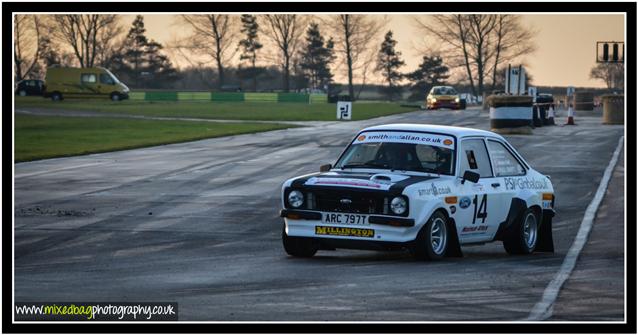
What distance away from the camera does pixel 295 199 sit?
12.9 meters

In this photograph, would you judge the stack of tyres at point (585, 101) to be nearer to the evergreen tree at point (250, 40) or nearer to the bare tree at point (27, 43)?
the evergreen tree at point (250, 40)

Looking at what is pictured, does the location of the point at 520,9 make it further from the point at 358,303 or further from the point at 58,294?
the point at 58,294

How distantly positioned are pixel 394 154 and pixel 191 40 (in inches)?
3340

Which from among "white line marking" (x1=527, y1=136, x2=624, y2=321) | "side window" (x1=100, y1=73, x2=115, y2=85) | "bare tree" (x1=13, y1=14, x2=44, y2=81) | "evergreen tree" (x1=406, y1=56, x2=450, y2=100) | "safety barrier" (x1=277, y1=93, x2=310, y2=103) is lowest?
"white line marking" (x1=527, y1=136, x2=624, y2=321)

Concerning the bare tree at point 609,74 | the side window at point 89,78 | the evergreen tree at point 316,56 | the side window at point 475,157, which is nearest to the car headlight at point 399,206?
the side window at point 475,157

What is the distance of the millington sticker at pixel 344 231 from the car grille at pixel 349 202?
18 cm

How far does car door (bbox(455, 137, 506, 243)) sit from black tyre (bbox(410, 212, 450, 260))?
25cm

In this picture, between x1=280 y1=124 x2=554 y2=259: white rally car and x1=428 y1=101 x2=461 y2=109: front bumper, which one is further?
x1=428 y1=101 x2=461 y2=109: front bumper

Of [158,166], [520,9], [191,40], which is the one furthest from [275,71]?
[520,9]

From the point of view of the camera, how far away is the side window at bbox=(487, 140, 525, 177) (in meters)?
14.3

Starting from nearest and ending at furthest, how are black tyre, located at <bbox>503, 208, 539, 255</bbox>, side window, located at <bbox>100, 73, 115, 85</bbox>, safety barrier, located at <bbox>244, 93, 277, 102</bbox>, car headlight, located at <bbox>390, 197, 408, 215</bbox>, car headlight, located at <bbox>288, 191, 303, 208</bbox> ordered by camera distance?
car headlight, located at <bbox>390, 197, 408, 215</bbox> → car headlight, located at <bbox>288, 191, 303, 208</bbox> → black tyre, located at <bbox>503, 208, 539, 255</bbox> → side window, located at <bbox>100, 73, 115, 85</bbox> → safety barrier, located at <bbox>244, 93, 277, 102</bbox>

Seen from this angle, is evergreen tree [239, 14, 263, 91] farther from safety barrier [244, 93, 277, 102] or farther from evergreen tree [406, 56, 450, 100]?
evergreen tree [406, 56, 450, 100]

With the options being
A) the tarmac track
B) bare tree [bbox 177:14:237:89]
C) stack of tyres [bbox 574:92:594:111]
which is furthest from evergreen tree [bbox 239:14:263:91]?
the tarmac track

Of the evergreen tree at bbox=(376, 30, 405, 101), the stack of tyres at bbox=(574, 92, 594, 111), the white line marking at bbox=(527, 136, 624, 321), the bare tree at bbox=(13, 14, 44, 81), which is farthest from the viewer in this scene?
the evergreen tree at bbox=(376, 30, 405, 101)
